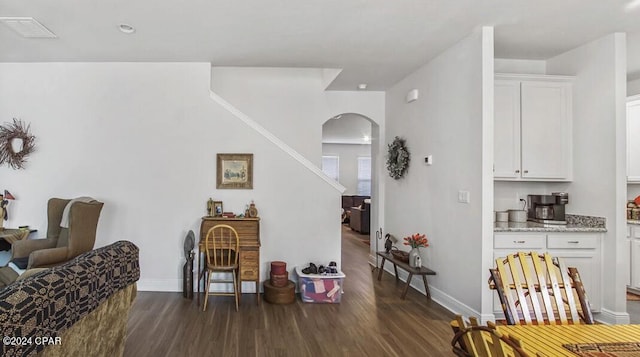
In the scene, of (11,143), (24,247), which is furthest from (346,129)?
(24,247)

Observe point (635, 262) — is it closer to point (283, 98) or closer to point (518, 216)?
point (518, 216)

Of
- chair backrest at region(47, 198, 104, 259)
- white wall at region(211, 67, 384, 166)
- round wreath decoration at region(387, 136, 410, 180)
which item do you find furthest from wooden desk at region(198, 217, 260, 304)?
round wreath decoration at region(387, 136, 410, 180)

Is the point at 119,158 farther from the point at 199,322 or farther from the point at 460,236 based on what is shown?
the point at 460,236

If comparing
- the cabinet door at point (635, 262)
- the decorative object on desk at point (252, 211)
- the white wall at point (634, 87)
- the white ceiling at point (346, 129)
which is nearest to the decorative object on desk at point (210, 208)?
the decorative object on desk at point (252, 211)

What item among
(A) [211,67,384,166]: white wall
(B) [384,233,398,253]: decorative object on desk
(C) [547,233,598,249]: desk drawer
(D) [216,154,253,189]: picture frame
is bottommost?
(B) [384,233,398,253]: decorative object on desk

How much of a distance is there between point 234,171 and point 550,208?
363 cm

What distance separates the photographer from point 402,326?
339 cm

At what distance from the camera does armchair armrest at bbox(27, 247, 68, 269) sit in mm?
3357

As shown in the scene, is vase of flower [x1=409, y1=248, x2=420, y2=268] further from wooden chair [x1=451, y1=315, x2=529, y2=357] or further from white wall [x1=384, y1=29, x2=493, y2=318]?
wooden chair [x1=451, y1=315, x2=529, y2=357]

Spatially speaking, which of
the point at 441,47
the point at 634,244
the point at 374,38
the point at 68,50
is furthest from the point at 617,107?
the point at 68,50

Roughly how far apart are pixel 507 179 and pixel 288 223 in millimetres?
2519

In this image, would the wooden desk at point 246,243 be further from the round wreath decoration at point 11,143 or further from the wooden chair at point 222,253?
the round wreath decoration at point 11,143

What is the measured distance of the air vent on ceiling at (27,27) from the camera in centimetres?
334

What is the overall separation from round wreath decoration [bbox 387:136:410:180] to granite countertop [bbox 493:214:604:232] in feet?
5.13
